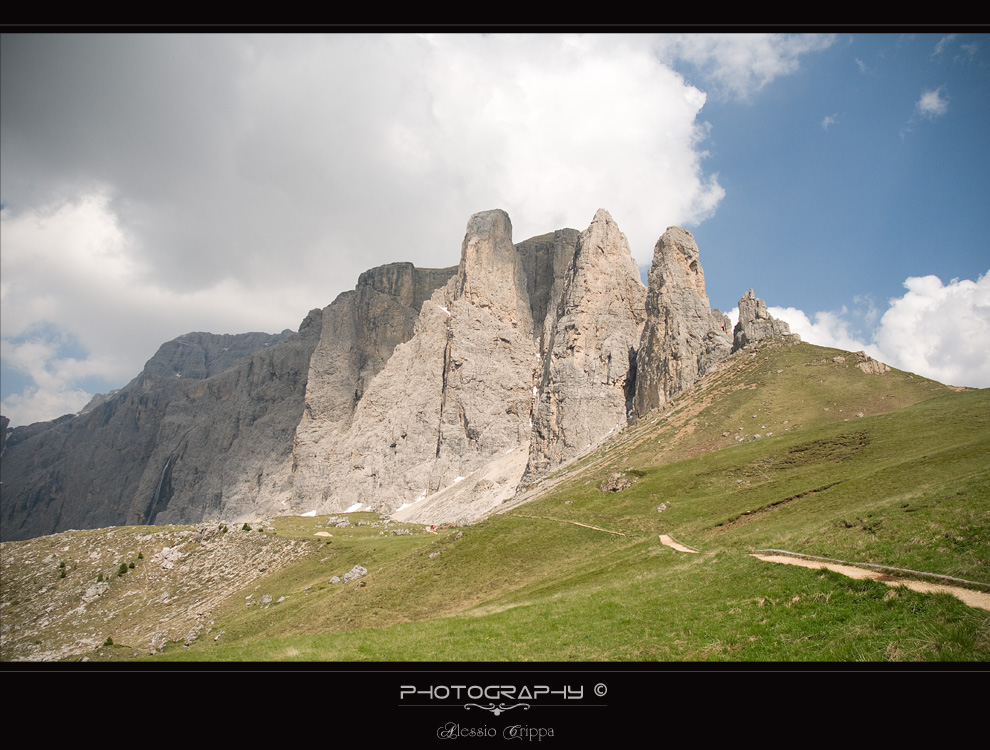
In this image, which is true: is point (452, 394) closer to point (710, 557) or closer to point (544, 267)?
point (544, 267)

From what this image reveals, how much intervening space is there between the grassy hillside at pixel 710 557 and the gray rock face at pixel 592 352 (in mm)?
40811

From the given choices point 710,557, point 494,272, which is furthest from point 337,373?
point 710,557

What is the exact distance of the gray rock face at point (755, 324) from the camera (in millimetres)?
84562

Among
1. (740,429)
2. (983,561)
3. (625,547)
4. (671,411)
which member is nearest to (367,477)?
(671,411)

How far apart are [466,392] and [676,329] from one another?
73169mm

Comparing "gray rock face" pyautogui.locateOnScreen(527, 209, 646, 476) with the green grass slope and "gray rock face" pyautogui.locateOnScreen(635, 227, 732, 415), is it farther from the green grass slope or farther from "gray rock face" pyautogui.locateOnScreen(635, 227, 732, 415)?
the green grass slope

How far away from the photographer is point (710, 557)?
79.5ft

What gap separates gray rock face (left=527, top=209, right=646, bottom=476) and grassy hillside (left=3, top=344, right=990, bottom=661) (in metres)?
40.8

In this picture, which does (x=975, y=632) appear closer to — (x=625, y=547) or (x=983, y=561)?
(x=983, y=561)

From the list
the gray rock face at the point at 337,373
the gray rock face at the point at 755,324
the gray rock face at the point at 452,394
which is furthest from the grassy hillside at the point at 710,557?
the gray rock face at the point at 337,373

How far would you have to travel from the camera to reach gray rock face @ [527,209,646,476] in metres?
114
